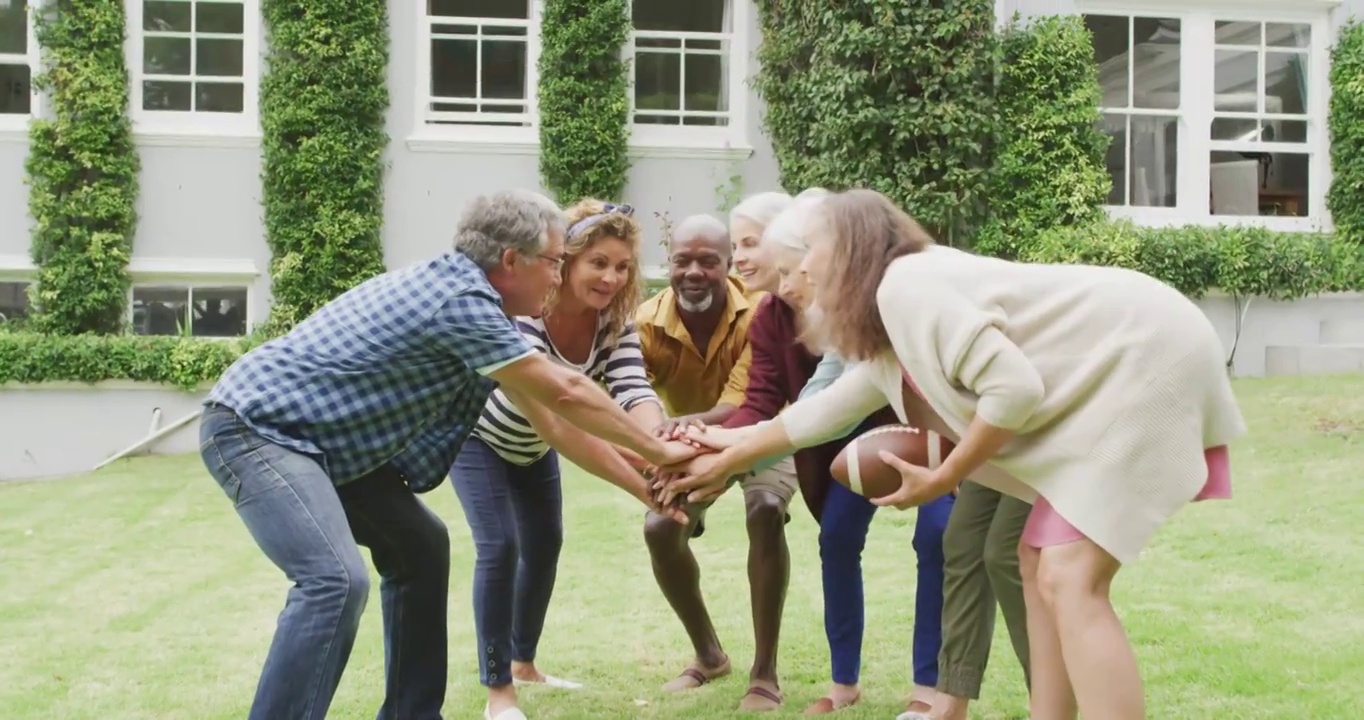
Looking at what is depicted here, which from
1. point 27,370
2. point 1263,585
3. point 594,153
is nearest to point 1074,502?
point 1263,585

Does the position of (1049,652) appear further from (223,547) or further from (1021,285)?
(223,547)

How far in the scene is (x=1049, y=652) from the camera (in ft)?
13.5

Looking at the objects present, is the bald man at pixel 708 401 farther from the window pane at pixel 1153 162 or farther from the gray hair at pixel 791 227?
the window pane at pixel 1153 162

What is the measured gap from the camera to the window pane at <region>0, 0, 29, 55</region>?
15344 mm

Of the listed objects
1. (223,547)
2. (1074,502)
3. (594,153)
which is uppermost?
(594,153)

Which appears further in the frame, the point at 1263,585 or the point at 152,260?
the point at 152,260

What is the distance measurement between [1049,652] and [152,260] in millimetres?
12988

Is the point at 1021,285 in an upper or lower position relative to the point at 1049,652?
upper

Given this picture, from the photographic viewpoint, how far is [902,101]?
1444 cm

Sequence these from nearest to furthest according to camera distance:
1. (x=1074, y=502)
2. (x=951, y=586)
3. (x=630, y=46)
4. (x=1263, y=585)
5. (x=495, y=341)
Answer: (x=1074, y=502)
(x=495, y=341)
(x=951, y=586)
(x=1263, y=585)
(x=630, y=46)

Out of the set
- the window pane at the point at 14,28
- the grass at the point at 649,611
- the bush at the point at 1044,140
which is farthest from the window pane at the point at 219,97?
the bush at the point at 1044,140

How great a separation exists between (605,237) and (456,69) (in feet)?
36.5

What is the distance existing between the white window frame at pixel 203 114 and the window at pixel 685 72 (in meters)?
3.99

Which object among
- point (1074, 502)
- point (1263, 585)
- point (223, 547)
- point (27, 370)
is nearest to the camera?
point (1074, 502)
